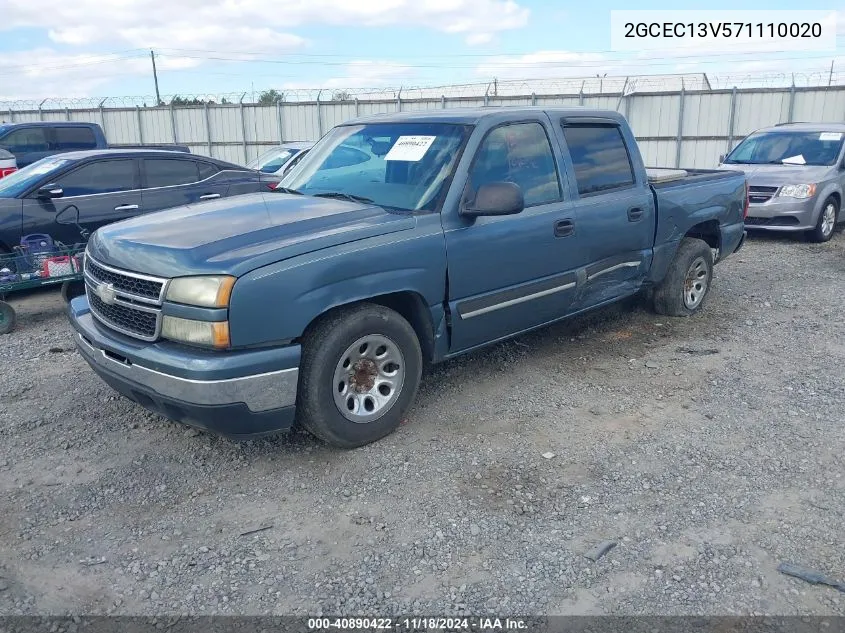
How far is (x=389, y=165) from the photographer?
4723 millimetres

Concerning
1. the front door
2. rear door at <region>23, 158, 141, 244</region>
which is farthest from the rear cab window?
rear door at <region>23, 158, 141, 244</region>

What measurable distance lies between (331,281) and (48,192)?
549 centimetres

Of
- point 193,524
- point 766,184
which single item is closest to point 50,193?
point 193,524

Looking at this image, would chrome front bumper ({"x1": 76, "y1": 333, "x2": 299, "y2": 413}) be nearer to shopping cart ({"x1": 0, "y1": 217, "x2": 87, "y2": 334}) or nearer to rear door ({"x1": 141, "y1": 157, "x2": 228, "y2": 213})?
shopping cart ({"x1": 0, "y1": 217, "x2": 87, "y2": 334})

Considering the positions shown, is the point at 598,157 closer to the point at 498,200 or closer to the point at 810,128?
the point at 498,200

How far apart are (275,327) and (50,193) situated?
551 cm

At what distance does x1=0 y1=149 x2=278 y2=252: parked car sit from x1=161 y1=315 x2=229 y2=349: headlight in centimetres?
477

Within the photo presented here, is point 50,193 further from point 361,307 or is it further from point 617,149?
point 617,149

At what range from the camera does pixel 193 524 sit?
350 centimetres

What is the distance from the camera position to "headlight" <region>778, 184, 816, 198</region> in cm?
1046

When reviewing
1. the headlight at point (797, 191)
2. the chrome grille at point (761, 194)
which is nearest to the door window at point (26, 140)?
the chrome grille at point (761, 194)

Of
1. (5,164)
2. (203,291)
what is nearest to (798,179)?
(203,291)

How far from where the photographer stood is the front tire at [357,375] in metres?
3.80

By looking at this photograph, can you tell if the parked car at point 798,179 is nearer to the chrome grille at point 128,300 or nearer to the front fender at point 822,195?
the front fender at point 822,195
